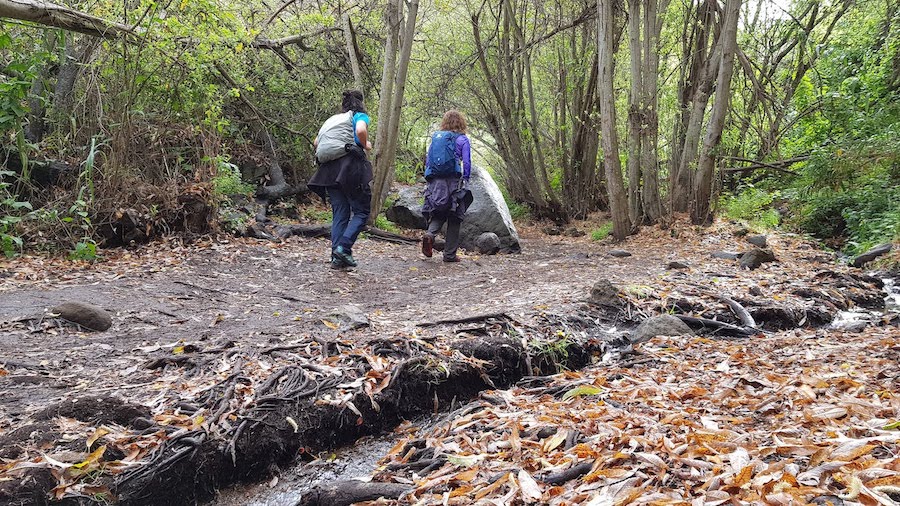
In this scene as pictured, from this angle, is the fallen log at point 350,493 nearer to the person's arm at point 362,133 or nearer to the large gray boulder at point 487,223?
the person's arm at point 362,133

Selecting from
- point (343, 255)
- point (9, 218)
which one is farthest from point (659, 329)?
point (9, 218)

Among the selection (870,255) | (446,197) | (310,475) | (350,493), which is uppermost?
(446,197)

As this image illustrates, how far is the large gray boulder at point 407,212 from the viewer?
1172cm

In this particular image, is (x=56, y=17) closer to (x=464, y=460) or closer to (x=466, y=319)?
(x=466, y=319)

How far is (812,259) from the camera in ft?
25.0

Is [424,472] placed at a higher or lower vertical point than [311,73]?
lower

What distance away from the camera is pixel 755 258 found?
7074mm

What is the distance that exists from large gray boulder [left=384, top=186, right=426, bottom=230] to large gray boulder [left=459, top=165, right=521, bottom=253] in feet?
4.85

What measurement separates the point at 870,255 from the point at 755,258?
1456 millimetres

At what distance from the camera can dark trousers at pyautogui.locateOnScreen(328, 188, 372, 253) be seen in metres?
7.03

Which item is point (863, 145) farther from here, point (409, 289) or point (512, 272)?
point (409, 289)

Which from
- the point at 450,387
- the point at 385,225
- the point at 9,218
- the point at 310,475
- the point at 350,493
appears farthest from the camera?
the point at 385,225

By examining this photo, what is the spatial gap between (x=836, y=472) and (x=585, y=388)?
1.66 metres

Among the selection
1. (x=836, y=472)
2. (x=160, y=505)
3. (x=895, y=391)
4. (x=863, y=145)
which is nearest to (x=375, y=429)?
(x=160, y=505)
